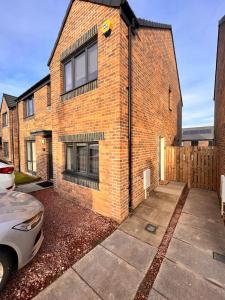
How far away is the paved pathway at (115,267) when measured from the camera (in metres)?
2.14

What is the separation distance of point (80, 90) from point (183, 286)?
5347mm

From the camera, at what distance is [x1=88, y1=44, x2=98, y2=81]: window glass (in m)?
4.64

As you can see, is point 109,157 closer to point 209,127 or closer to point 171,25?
point 171,25

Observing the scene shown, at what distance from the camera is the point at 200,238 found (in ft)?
11.1

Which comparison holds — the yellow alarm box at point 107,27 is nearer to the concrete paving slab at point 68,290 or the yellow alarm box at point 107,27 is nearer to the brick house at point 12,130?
the concrete paving slab at point 68,290

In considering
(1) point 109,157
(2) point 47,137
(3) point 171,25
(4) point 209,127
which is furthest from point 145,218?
(4) point 209,127

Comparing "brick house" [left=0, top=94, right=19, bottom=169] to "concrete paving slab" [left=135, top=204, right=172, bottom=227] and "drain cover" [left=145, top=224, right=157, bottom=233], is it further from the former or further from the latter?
"drain cover" [left=145, top=224, right=157, bottom=233]

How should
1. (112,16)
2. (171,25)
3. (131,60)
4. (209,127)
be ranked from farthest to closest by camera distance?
(209,127), (171,25), (131,60), (112,16)

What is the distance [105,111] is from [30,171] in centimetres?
867

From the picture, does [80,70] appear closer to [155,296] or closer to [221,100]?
[155,296]

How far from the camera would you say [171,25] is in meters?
8.36

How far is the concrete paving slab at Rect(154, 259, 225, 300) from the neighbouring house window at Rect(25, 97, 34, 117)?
429 inches

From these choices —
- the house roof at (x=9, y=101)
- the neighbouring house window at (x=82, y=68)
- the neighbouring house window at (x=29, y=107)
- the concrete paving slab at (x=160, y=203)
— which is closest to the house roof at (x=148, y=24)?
the neighbouring house window at (x=82, y=68)

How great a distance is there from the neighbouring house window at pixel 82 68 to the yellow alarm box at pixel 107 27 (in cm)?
68
